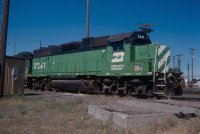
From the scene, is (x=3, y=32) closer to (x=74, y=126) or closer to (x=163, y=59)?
(x=163, y=59)

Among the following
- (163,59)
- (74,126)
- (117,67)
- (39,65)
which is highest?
(39,65)

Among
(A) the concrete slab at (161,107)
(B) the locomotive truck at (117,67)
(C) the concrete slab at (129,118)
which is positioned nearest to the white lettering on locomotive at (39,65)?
(B) the locomotive truck at (117,67)

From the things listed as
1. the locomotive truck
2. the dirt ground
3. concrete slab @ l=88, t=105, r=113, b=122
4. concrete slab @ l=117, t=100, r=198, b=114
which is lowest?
the dirt ground

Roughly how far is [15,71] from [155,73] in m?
8.67

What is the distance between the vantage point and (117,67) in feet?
57.1

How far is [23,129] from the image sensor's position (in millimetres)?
6770

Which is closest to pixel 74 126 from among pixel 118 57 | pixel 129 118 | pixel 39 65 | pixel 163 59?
pixel 129 118

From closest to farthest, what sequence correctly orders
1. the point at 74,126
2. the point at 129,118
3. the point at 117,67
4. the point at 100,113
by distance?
the point at 129,118 → the point at 74,126 → the point at 100,113 → the point at 117,67

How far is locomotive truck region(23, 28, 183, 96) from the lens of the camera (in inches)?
610

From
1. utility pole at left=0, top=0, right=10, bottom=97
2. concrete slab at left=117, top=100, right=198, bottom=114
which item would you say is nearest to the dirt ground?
concrete slab at left=117, top=100, right=198, bottom=114

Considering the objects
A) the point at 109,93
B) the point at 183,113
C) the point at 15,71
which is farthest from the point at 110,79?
the point at 183,113

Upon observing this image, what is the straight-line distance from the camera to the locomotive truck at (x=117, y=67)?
50.8 ft

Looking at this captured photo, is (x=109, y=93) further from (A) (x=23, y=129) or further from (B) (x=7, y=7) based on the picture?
(A) (x=23, y=129)

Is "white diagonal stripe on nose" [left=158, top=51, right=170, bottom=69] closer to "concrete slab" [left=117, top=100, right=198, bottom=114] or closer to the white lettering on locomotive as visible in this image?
Answer: "concrete slab" [left=117, top=100, right=198, bottom=114]
